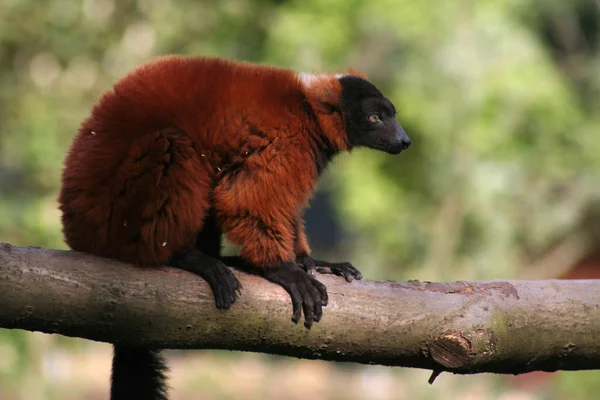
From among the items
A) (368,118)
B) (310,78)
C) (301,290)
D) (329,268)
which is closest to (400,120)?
(368,118)

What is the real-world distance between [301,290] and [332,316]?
17 centimetres

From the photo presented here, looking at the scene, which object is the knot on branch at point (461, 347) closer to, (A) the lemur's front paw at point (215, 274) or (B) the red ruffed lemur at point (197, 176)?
(B) the red ruffed lemur at point (197, 176)

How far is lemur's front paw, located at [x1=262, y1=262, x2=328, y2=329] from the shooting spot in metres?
3.39

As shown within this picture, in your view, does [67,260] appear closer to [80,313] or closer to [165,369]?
[80,313]

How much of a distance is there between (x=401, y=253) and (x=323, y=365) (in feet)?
13.2

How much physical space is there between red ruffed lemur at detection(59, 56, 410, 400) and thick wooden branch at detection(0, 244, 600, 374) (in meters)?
0.09

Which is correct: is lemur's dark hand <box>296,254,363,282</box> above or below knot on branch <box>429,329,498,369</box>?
above

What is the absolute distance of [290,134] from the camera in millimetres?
3967

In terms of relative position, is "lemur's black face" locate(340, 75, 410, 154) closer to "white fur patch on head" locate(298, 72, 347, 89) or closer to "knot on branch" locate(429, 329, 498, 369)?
"white fur patch on head" locate(298, 72, 347, 89)

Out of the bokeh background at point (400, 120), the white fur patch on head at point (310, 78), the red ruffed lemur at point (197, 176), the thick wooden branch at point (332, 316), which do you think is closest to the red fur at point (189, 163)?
the red ruffed lemur at point (197, 176)

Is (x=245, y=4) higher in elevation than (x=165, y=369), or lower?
higher

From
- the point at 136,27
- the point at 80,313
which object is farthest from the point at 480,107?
the point at 80,313

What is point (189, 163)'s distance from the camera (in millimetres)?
3633

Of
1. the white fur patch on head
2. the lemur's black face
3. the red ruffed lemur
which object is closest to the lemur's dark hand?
the red ruffed lemur
